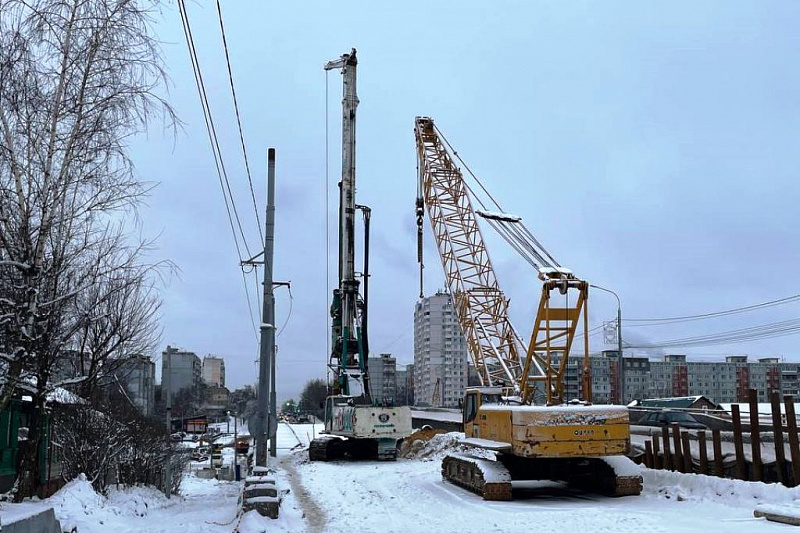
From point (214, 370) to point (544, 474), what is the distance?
166m

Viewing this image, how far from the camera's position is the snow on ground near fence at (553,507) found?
13.0 meters

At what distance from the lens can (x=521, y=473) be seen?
18.2 meters

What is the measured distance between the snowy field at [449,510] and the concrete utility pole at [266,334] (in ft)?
5.33

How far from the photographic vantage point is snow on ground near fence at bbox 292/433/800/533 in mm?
13008

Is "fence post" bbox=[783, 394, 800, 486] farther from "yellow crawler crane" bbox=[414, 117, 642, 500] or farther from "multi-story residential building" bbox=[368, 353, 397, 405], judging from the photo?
"multi-story residential building" bbox=[368, 353, 397, 405]

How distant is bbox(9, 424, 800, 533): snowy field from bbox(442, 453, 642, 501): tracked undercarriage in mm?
323

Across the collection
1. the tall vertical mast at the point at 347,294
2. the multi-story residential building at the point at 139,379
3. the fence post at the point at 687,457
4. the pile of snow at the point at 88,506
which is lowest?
the pile of snow at the point at 88,506

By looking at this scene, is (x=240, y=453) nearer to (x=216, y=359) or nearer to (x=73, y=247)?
(x=73, y=247)

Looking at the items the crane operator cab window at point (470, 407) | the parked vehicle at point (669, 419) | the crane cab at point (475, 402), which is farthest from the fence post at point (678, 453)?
the parked vehicle at point (669, 419)

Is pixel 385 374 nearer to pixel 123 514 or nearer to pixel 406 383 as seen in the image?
pixel 406 383

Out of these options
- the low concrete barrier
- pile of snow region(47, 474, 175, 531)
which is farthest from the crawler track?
the low concrete barrier

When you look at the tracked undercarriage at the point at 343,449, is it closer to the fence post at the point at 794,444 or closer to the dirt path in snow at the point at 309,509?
the dirt path in snow at the point at 309,509

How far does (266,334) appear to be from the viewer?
1827 centimetres

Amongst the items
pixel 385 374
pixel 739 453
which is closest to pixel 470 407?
pixel 739 453
